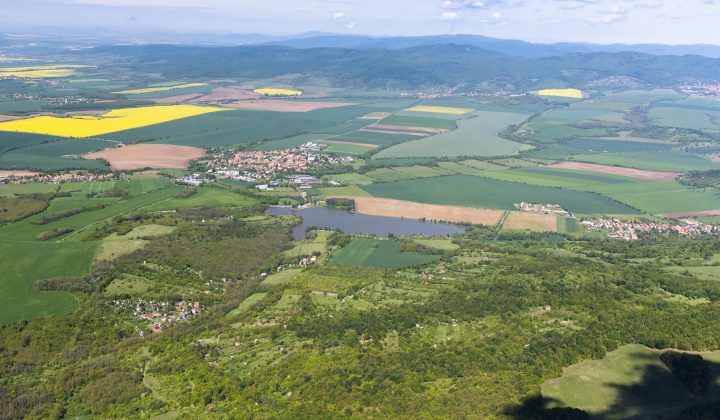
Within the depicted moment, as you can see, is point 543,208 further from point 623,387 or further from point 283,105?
point 283,105

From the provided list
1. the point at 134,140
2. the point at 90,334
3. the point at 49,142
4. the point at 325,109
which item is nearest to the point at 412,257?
the point at 90,334

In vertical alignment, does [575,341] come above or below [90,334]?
above

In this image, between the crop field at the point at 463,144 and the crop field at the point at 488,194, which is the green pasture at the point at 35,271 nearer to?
the crop field at the point at 488,194

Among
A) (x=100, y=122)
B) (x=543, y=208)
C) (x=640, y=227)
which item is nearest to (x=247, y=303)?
(x=543, y=208)

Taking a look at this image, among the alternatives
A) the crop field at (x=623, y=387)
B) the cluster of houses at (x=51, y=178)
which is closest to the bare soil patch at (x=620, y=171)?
the crop field at (x=623, y=387)

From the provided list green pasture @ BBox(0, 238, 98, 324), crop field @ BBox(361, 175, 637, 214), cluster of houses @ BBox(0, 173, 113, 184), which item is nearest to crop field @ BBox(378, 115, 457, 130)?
crop field @ BBox(361, 175, 637, 214)

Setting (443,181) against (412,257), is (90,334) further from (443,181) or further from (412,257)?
(443,181)
